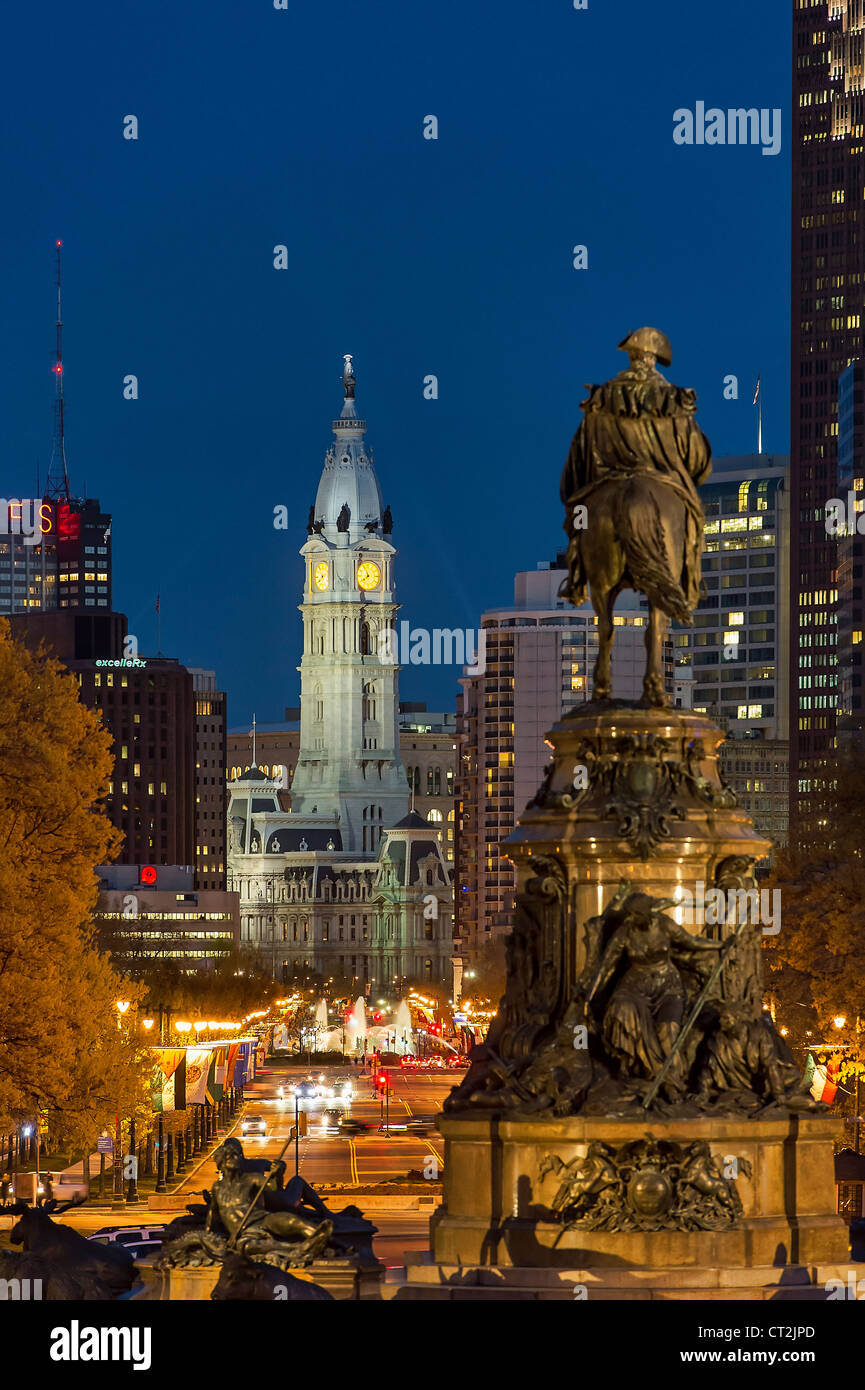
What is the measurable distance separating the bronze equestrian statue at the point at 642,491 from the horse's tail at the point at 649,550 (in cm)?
1

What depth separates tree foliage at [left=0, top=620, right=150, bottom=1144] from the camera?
54.1 metres

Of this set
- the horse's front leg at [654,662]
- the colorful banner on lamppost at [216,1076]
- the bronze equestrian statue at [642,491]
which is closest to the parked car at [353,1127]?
the colorful banner on lamppost at [216,1076]

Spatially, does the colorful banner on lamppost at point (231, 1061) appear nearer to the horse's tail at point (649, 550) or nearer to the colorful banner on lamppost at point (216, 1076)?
the colorful banner on lamppost at point (216, 1076)

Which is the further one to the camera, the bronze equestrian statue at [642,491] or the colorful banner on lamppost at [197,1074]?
the colorful banner on lamppost at [197,1074]

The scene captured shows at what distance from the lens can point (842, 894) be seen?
71875mm

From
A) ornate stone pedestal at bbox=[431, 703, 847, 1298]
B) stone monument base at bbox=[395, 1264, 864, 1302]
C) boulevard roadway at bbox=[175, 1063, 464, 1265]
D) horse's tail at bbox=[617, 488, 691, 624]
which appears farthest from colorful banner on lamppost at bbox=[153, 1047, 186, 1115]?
stone monument base at bbox=[395, 1264, 864, 1302]

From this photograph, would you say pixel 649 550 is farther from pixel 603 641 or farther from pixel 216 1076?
pixel 216 1076

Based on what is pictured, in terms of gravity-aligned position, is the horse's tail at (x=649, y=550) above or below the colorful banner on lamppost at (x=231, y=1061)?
above

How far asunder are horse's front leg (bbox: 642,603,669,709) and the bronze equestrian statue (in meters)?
0.01

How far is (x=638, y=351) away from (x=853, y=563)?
162068 mm

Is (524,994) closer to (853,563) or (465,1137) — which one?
(465,1137)

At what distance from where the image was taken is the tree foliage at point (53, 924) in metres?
54.1

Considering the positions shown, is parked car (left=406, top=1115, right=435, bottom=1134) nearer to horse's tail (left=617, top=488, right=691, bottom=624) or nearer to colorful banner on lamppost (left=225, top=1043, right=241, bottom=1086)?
colorful banner on lamppost (left=225, top=1043, right=241, bottom=1086)
